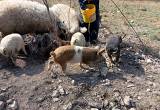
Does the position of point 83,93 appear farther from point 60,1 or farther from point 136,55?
point 60,1

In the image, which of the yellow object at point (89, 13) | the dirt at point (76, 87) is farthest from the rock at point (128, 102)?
the yellow object at point (89, 13)

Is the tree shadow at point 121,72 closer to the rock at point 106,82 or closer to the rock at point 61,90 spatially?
the rock at point 106,82

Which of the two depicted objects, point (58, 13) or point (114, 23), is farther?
point (114, 23)

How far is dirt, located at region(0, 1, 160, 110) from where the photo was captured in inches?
185

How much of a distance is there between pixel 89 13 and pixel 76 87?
1.58 m

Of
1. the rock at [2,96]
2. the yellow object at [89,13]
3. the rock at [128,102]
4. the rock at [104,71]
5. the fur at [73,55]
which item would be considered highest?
the yellow object at [89,13]

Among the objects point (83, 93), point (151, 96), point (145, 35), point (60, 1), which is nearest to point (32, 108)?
point (83, 93)

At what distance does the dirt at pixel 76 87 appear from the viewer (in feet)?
15.4

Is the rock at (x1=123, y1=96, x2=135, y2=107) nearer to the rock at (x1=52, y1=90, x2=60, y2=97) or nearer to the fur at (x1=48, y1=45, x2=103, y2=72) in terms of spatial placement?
the fur at (x1=48, y1=45, x2=103, y2=72)

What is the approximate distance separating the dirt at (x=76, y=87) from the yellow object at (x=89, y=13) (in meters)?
0.96

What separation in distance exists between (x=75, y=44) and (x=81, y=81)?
2.37 feet

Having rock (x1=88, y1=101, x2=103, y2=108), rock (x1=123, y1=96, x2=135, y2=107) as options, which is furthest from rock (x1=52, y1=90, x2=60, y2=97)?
rock (x1=123, y1=96, x2=135, y2=107)

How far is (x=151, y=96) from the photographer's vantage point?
4.91m

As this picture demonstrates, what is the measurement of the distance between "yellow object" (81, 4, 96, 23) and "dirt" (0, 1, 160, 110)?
0.96 metres
